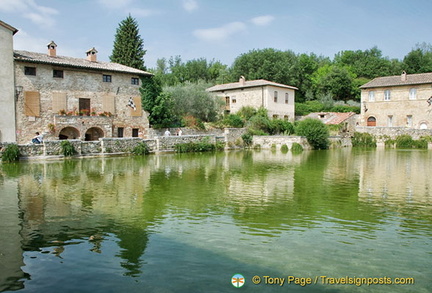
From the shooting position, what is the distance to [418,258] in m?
6.20

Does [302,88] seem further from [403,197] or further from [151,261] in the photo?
[151,261]

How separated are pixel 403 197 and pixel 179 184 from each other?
7.79 m

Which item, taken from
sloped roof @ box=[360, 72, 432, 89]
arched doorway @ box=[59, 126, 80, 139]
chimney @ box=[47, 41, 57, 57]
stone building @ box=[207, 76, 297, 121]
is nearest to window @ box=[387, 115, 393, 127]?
sloped roof @ box=[360, 72, 432, 89]

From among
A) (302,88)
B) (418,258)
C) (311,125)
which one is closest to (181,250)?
(418,258)

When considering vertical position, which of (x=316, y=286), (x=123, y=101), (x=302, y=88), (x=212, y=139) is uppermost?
(x=302, y=88)

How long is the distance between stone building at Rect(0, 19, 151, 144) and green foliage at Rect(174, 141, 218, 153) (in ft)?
17.9

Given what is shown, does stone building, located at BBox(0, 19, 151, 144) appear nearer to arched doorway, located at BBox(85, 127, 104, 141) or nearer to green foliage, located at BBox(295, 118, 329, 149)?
arched doorway, located at BBox(85, 127, 104, 141)

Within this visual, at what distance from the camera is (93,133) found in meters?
32.1

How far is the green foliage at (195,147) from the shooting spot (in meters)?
30.1

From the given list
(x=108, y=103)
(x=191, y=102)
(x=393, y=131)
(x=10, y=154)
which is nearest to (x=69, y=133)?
(x=108, y=103)

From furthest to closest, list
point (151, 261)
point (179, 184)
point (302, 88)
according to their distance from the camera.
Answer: point (302, 88) < point (179, 184) < point (151, 261)

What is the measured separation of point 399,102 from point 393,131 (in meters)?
7.04

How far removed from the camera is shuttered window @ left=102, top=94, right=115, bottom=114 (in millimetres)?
31625

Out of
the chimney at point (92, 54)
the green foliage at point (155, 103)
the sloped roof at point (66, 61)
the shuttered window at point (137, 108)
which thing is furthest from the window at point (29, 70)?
the green foliage at point (155, 103)
